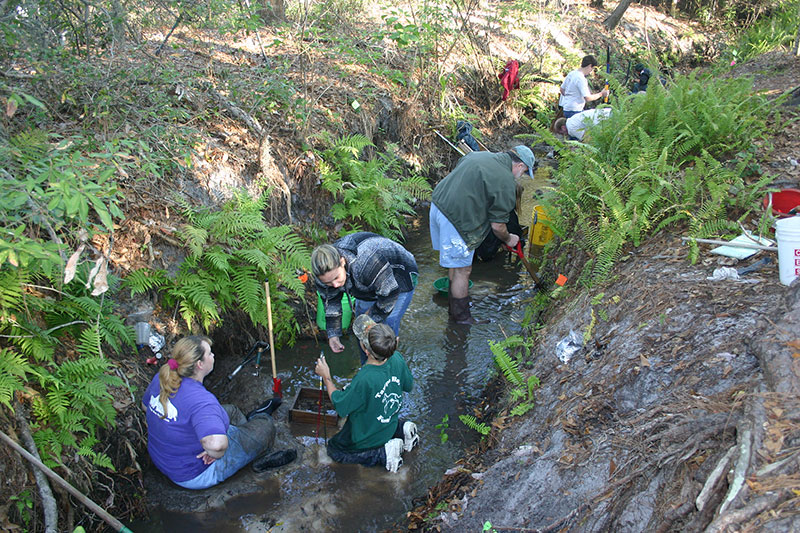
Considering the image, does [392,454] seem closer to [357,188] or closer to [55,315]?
[55,315]

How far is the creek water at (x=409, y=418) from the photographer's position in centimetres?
427

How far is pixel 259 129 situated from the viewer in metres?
7.41

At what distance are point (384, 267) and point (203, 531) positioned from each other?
8.98ft

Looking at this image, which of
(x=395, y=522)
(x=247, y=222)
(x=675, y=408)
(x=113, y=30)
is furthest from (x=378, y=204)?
(x=675, y=408)

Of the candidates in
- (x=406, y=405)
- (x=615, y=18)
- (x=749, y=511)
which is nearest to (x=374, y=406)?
(x=406, y=405)

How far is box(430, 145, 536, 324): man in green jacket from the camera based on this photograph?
20.3 ft

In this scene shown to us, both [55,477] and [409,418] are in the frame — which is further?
[409,418]

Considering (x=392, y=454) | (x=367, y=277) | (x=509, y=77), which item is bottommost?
(x=392, y=454)

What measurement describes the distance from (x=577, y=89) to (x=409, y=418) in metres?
8.59

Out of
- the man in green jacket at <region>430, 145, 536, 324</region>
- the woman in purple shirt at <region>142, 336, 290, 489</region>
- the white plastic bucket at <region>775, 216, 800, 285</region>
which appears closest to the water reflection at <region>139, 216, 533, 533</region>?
the woman in purple shirt at <region>142, 336, 290, 489</region>

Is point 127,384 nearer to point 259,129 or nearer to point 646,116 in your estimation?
point 259,129

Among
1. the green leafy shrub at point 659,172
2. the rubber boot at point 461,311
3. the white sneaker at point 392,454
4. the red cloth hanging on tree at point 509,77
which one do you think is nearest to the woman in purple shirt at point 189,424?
the white sneaker at point 392,454

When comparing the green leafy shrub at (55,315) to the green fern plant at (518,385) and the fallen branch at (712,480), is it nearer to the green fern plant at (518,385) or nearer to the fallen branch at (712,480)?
the green fern plant at (518,385)

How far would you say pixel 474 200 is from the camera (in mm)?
6215
